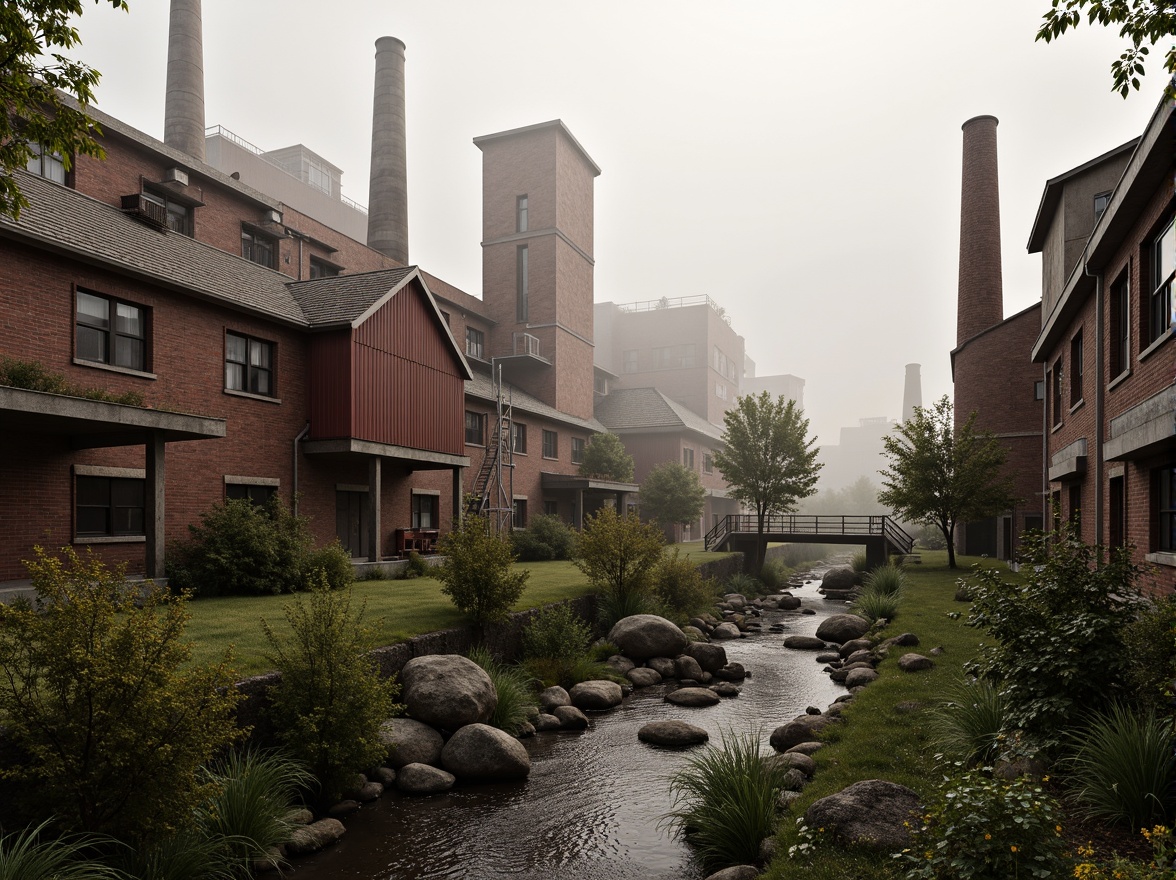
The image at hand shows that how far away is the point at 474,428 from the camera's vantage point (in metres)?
29.5

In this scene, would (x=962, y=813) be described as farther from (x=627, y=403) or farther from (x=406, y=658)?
(x=627, y=403)

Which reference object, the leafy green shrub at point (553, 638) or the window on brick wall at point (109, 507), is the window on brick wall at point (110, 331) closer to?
the window on brick wall at point (109, 507)

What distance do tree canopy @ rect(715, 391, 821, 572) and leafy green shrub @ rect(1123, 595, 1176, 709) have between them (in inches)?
1072

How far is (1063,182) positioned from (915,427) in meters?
11.4

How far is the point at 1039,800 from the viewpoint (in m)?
4.37

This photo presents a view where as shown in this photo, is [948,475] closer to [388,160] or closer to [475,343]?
[475,343]

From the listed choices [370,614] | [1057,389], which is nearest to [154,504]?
[370,614]

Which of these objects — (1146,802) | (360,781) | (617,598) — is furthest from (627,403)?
(1146,802)

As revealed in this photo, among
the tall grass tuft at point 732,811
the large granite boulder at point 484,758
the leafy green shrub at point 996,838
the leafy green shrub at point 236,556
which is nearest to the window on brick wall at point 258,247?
the leafy green shrub at point 236,556

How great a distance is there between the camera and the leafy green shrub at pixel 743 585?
29078 millimetres

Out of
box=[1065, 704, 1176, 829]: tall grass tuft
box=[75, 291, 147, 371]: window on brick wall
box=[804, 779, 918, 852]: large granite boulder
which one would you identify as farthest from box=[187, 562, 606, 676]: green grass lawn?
box=[1065, 704, 1176, 829]: tall grass tuft

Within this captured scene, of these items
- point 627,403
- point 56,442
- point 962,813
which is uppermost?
point 627,403

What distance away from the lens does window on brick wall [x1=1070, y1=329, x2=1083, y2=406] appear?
17.2 metres

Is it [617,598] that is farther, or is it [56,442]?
[617,598]
